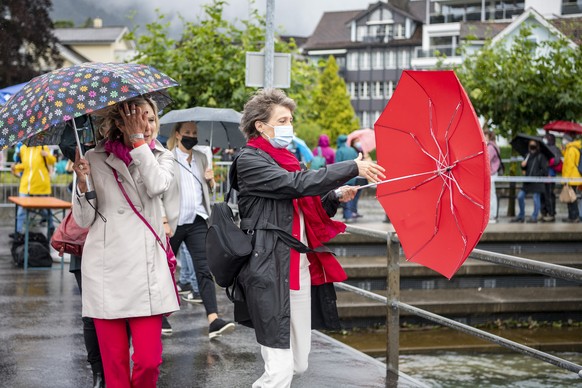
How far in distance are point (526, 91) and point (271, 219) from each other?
63.7 feet

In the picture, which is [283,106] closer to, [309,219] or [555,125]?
[309,219]

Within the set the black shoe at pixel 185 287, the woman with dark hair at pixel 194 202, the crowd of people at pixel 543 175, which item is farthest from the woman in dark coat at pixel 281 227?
the crowd of people at pixel 543 175

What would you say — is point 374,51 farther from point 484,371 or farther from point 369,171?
point 369,171

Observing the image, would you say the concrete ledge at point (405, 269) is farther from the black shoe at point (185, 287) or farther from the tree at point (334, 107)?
the tree at point (334, 107)

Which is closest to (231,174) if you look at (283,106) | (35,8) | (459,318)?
(283,106)

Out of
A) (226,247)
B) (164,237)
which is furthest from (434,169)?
(164,237)

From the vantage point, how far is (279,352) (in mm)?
5273

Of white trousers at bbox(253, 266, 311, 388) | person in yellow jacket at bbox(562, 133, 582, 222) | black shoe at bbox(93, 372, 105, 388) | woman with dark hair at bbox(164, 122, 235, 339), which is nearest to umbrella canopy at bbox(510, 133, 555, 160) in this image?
person in yellow jacket at bbox(562, 133, 582, 222)

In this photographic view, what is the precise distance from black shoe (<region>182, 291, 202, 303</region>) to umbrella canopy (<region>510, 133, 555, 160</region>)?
1182 cm

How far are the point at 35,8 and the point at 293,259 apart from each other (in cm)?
3706

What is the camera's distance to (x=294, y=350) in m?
5.50

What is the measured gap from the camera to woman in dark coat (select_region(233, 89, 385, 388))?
5223 mm

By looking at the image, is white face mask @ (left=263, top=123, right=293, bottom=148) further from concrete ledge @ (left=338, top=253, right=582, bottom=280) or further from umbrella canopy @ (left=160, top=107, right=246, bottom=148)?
concrete ledge @ (left=338, top=253, right=582, bottom=280)

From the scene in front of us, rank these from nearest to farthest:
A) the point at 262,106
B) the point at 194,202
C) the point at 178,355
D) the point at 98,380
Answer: the point at 262,106 < the point at 98,380 < the point at 178,355 < the point at 194,202
